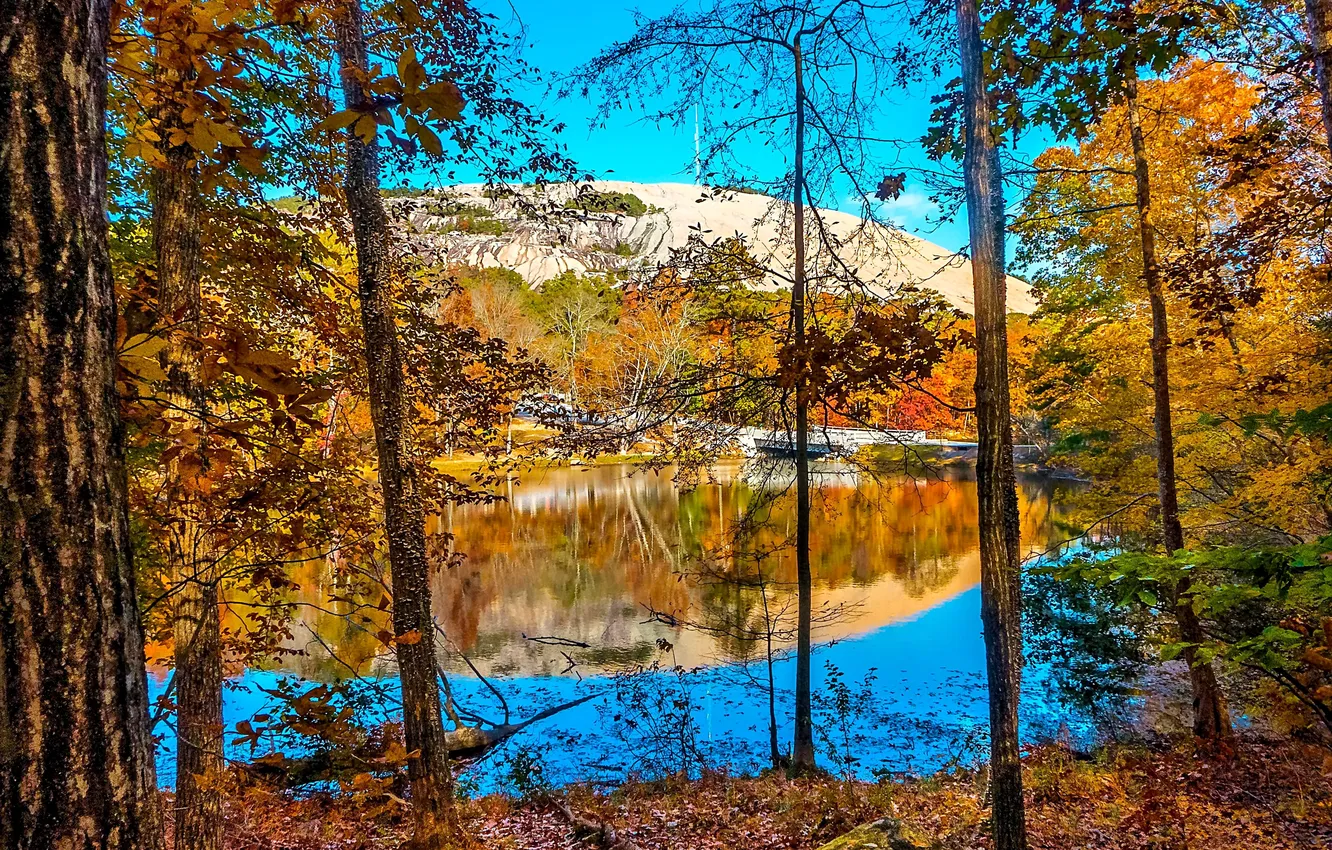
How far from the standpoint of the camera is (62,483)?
1069 millimetres

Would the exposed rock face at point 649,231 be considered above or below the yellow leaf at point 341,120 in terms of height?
above

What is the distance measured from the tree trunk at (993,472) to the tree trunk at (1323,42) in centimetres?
155

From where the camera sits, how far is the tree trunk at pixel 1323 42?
3217 millimetres

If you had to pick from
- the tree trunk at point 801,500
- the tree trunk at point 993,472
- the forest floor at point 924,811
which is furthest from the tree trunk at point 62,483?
the tree trunk at point 801,500


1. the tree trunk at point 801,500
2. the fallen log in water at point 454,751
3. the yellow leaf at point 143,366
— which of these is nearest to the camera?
the yellow leaf at point 143,366

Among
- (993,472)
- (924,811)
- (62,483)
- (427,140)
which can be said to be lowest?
(924,811)

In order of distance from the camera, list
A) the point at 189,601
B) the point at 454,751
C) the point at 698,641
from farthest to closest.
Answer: the point at 698,641
the point at 454,751
the point at 189,601

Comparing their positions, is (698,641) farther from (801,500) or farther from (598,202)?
(598,202)

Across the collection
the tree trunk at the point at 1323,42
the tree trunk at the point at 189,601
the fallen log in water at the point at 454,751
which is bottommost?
the fallen log in water at the point at 454,751

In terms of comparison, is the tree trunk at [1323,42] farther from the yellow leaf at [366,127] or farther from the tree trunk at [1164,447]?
the tree trunk at [1164,447]

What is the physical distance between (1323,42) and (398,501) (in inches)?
244

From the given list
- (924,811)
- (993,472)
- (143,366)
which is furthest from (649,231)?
(143,366)

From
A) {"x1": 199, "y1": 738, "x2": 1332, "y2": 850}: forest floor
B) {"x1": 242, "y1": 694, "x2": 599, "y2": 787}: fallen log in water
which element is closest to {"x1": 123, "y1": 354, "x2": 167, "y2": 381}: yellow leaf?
{"x1": 199, "y1": 738, "x2": 1332, "y2": 850}: forest floor

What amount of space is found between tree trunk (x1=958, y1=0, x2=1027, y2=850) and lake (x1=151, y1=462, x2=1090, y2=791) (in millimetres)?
2202
